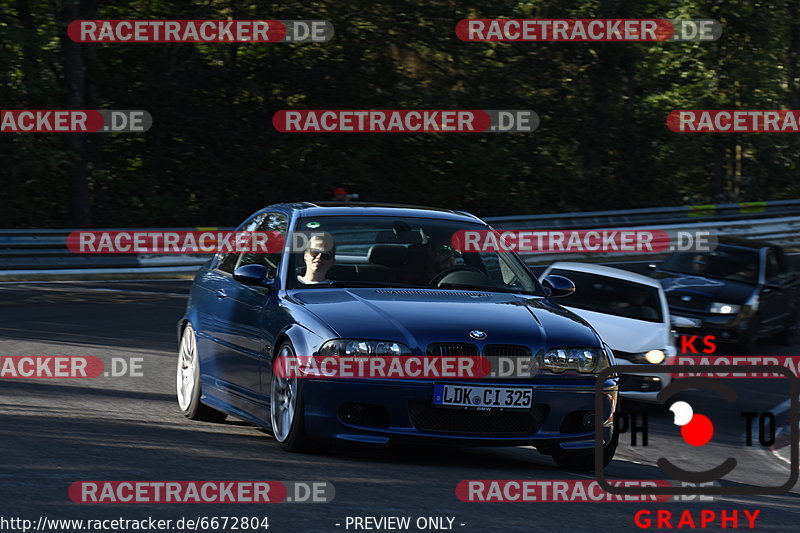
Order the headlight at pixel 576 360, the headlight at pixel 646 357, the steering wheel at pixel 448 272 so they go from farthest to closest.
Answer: the headlight at pixel 646 357 < the steering wheel at pixel 448 272 < the headlight at pixel 576 360

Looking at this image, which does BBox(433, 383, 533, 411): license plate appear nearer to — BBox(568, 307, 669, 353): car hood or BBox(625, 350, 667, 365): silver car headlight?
BBox(568, 307, 669, 353): car hood

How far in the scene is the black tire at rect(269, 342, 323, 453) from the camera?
301 inches

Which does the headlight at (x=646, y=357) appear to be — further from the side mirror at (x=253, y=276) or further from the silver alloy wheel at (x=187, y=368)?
the side mirror at (x=253, y=276)

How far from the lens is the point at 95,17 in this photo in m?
31.8

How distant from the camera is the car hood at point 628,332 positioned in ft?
44.9

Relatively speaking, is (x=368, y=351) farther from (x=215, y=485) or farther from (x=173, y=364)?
(x=173, y=364)

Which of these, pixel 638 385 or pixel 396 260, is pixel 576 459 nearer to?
pixel 396 260

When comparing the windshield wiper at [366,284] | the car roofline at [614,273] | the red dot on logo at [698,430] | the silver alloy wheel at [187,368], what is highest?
the windshield wiper at [366,284]

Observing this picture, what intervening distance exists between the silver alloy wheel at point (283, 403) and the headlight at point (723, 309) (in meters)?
11.1

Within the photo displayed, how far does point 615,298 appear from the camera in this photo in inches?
585

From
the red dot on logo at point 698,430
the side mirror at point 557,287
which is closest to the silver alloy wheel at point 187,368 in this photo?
the side mirror at point 557,287

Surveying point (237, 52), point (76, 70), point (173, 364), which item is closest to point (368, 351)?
point (173, 364)

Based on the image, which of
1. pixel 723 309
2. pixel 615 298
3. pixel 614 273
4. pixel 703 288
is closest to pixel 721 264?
pixel 703 288

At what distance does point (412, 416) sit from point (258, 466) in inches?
35.0
